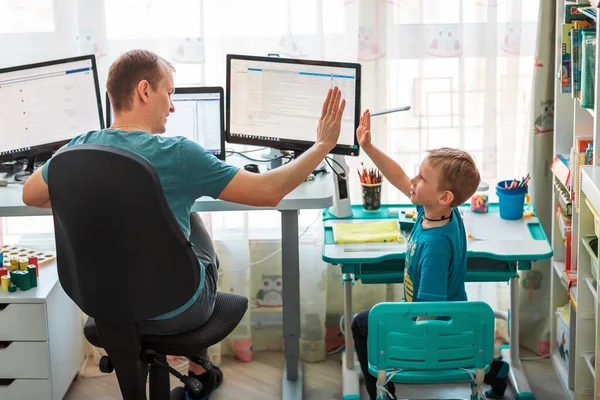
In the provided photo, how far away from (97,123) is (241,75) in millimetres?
512

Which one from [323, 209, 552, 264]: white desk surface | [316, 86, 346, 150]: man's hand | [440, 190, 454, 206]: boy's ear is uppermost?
[316, 86, 346, 150]: man's hand

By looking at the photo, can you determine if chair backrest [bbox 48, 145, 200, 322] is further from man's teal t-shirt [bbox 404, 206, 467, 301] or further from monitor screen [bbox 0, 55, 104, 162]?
monitor screen [bbox 0, 55, 104, 162]

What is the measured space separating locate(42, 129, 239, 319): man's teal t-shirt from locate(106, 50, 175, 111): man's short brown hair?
89mm

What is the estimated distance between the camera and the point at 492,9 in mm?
3141

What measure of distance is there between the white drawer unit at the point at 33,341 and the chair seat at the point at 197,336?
64cm

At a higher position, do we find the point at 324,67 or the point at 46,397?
the point at 324,67

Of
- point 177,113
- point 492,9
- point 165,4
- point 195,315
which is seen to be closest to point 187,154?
point 195,315

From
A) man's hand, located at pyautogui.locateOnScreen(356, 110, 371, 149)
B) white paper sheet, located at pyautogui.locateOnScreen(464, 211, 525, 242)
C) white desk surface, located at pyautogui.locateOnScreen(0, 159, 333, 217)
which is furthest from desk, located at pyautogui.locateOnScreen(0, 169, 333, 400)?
white paper sheet, located at pyautogui.locateOnScreen(464, 211, 525, 242)

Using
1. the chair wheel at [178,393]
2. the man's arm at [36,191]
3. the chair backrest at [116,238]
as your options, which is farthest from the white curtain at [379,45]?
the chair backrest at [116,238]

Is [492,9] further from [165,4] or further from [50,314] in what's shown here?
[50,314]

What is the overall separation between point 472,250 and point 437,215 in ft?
1.11

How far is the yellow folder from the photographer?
284 centimetres

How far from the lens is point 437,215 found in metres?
2.44

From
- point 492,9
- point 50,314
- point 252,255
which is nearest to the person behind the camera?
point 50,314
